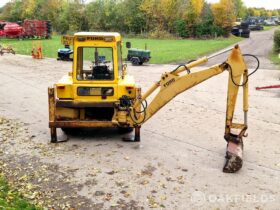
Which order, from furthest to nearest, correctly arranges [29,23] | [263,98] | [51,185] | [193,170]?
[29,23] → [263,98] → [193,170] → [51,185]

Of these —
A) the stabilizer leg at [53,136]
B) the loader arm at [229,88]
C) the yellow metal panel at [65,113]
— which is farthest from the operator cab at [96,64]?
the stabilizer leg at [53,136]

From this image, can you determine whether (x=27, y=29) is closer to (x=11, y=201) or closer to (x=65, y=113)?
(x=65, y=113)

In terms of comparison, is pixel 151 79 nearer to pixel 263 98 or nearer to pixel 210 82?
pixel 210 82

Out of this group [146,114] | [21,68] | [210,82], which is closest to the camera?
[146,114]

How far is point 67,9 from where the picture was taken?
62.7 m

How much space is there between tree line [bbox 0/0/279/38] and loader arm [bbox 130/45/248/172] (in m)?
41.2

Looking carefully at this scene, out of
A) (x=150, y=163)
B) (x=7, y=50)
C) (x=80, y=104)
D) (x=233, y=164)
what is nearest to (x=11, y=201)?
(x=150, y=163)

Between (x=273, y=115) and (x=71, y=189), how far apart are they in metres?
7.70

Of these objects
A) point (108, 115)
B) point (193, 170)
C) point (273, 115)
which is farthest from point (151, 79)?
point (193, 170)

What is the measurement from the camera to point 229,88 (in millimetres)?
7902

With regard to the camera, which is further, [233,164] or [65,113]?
[65,113]

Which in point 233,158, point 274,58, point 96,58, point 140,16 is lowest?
point 233,158
